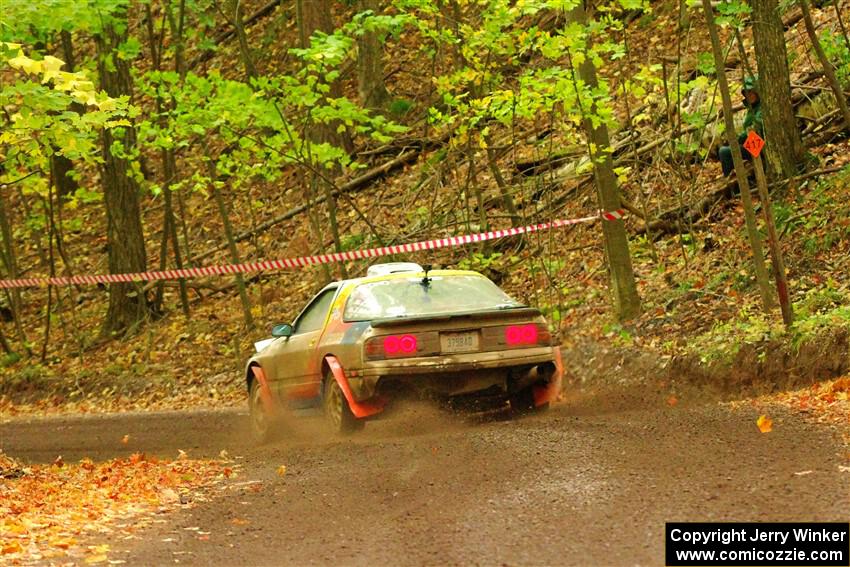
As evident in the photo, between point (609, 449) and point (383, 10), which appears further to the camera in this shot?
point (383, 10)

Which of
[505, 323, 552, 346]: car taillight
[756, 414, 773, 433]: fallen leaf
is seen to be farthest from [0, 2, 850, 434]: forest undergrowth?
[505, 323, 552, 346]: car taillight

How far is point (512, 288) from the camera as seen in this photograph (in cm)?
1867

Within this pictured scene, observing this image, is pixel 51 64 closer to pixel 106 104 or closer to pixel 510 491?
pixel 106 104

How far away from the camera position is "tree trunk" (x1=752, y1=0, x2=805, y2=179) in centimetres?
1541

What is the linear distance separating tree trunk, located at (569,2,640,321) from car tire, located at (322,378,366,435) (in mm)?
5484

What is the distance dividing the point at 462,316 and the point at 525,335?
67 centimetres

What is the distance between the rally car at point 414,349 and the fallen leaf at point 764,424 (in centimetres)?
227

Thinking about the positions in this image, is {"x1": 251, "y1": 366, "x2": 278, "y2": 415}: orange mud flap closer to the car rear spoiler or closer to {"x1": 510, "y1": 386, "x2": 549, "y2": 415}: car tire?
the car rear spoiler

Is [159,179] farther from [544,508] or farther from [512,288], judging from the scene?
[544,508]

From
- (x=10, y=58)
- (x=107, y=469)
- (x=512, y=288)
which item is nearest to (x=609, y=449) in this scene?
(x=107, y=469)

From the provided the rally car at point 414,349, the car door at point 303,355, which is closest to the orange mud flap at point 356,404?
the rally car at point 414,349

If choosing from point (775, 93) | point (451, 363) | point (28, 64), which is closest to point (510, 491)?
point (451, 363)

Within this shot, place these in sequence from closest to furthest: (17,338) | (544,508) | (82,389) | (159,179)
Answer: (544,508)
(82,389)
(17,338)
(159,179)

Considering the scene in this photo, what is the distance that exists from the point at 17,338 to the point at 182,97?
1021 cm
